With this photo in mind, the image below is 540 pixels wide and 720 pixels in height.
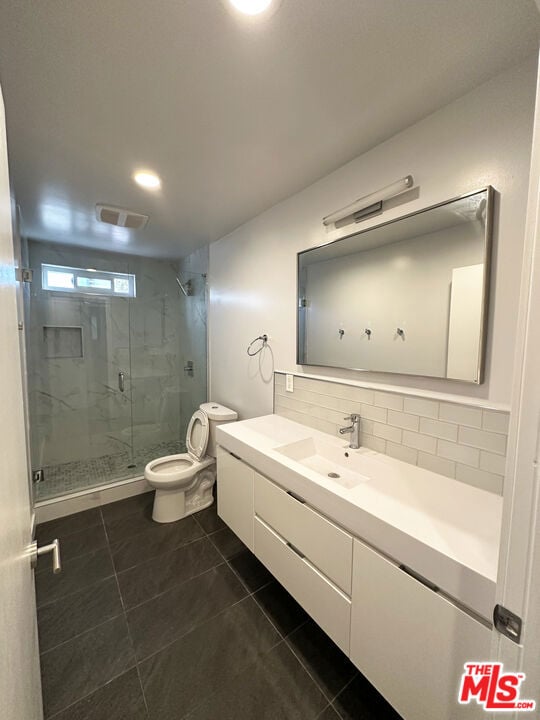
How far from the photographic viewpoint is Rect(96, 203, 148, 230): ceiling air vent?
208 centimetres

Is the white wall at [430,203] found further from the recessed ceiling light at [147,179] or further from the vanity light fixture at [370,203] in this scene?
the recessed ceiling light at [147,179]

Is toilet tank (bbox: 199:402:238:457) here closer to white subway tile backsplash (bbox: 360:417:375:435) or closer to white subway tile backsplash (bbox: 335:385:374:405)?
white subway tile backsplash (bbox: 335:385:374:405)

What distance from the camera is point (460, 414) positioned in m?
1.14

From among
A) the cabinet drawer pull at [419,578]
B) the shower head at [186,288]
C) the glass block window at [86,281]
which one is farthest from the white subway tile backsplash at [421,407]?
the glass block window at [86,281]

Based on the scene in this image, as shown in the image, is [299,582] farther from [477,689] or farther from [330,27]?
[330,27]

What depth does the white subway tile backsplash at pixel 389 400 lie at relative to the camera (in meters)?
1.36

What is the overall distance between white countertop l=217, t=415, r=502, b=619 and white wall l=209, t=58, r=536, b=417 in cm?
39

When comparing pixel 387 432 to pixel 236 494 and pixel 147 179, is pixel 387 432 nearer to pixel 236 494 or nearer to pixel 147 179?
pixel 236 494

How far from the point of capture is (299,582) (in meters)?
1.25

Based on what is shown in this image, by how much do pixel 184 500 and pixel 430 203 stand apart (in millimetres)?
2529

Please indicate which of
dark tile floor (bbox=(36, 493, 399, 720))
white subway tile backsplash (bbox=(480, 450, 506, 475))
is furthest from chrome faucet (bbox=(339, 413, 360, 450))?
dark tile floor (bbox=(36, 493, 399, 720))

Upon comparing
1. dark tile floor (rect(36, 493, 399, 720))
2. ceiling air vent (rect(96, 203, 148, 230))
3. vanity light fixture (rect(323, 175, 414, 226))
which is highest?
ceiling air vent (rect(96, 203, 148, 230))

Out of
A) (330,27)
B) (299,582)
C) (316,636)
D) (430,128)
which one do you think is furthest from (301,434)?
(330,27)

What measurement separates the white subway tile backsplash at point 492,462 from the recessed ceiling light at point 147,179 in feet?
7.13
